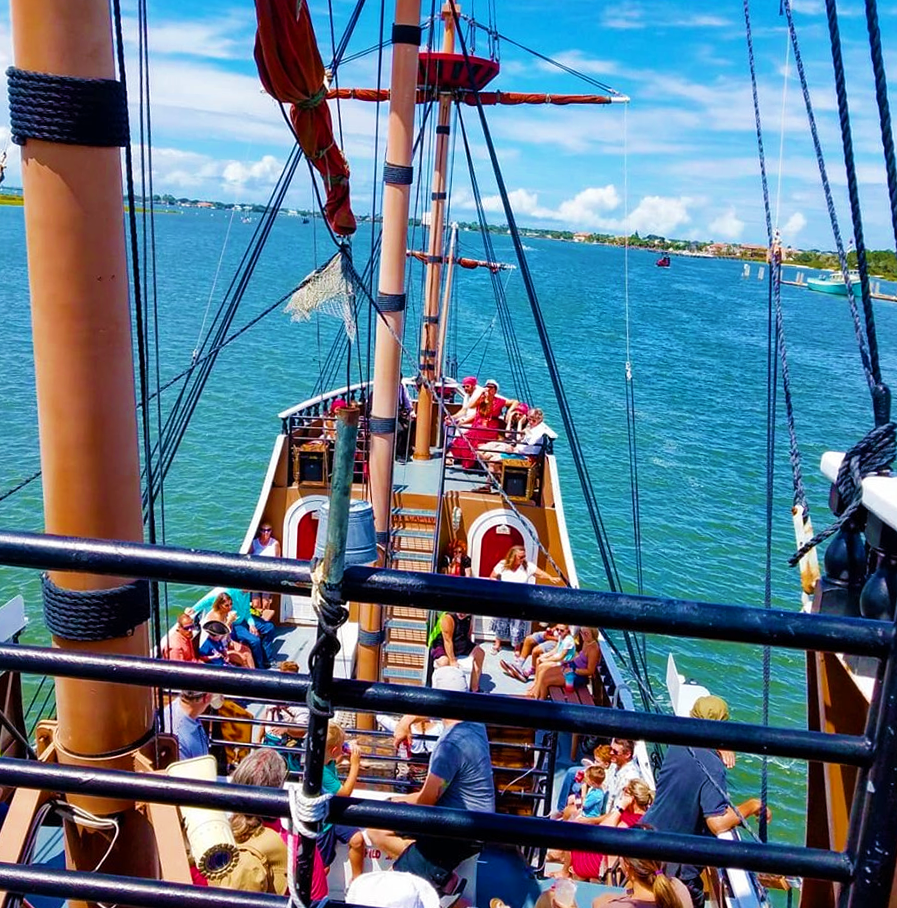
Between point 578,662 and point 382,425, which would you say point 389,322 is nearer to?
point 382,425

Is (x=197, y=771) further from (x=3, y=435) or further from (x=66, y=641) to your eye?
(x=3, y=435)

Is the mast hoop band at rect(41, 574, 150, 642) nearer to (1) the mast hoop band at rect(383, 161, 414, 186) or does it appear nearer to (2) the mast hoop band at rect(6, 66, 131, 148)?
(2) the mast hoop band at rect(6, 66, 131, 148)

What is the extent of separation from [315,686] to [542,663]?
7114 mm

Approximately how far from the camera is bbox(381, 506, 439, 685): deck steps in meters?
8.72

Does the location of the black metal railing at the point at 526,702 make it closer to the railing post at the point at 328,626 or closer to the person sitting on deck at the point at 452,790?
the railing post at the point at 328,626

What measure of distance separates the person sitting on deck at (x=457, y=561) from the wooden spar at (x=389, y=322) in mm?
3356

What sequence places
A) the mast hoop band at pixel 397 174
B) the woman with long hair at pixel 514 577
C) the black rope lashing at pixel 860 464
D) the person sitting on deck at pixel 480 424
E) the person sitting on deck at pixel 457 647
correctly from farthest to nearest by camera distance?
the person sitting on deck at pixel 480 424 < the woman with long hair at pixel 514 577 < the person sitting on deck at pixel 457 647 < the mast hoop band at pixel 397 174 < the black rope lashing at pixel 860 464

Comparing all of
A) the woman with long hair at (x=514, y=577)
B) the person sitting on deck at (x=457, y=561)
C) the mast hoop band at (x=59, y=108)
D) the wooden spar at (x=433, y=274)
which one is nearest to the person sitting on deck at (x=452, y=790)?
the mast hoop band at (x=59, y=108)

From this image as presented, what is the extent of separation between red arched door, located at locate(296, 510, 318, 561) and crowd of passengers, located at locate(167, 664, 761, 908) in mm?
4888

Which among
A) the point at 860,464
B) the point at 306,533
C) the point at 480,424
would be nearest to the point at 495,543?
the point at 480,424

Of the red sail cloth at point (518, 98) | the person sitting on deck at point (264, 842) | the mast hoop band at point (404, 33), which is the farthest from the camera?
the red sail cloth at point (518, 98)

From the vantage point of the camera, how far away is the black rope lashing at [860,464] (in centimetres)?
165

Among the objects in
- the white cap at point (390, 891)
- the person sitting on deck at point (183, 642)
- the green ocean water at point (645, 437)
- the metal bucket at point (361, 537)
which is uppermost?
the metal bucket at point (361, 537)

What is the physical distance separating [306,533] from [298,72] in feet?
24.2
